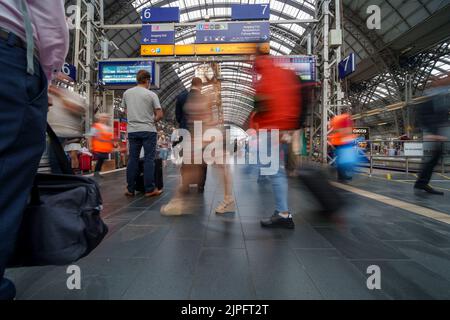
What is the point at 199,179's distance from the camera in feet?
13.4

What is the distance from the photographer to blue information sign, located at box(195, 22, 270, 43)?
443 inches

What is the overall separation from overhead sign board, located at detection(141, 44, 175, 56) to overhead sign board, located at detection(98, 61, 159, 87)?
475mm

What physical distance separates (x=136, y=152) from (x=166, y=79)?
28.0 m

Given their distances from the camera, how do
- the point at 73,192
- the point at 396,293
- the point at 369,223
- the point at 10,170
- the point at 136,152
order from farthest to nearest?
the point at 136,152, the point at 369,223, the point at 396,293, the point at 73,192, the point at 10,170

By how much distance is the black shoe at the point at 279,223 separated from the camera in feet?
7.18

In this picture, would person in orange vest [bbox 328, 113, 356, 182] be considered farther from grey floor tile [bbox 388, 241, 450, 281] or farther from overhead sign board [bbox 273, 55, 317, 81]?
overhead sign board [bbox 273, 55, 317, 81]

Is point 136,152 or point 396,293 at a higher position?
point 136,152

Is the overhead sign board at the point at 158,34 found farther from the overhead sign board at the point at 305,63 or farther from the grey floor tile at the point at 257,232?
the grey floor tile at the point at 257,232

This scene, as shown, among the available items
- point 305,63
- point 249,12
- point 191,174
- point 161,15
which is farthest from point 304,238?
point 161,15

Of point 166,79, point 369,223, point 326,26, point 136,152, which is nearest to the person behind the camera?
point 369,223

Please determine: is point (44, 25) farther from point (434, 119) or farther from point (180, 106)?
point (434, 119)

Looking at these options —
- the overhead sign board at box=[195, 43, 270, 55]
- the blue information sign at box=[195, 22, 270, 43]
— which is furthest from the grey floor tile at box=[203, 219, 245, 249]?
the blue information sign at box=[195, 22, 270, 43]
